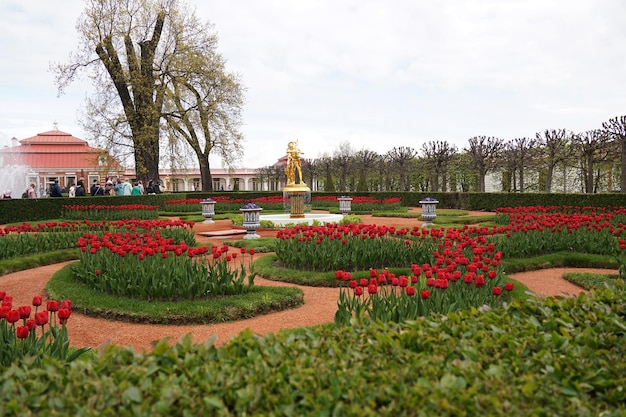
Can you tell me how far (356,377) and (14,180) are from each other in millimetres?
45826

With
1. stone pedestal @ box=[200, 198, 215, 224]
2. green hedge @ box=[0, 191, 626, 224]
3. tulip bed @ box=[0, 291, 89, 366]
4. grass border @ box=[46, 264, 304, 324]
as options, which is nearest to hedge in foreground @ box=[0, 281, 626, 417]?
tulip bed @ box=[0, 291, 89, 366]

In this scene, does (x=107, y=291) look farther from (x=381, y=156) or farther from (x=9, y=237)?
(x=381, y=156)

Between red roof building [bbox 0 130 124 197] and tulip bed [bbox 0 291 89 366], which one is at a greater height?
red roof building [bbox 0 130 124 197]

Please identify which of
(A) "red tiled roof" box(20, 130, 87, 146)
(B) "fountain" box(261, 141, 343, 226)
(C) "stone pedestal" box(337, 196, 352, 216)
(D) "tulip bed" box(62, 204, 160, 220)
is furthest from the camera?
(A) "red tiled roof" box(20, 130, 87, 146)

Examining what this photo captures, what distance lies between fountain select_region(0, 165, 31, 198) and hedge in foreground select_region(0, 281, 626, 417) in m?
42.2

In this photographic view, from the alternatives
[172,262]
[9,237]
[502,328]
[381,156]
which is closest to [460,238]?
[172,262]

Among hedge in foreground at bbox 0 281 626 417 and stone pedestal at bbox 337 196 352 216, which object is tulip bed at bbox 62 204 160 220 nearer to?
stone pedestal at bbox 337 196 352 216

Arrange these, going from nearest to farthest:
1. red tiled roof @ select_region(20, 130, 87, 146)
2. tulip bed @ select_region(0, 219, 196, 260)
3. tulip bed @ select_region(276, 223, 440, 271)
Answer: tulip bed @ select_region(276, 223, 440, 271)
tulip bed @ select_region(0, 219, 196, 260)
red tiled roof @ select_region(20, 130, 87, 146)

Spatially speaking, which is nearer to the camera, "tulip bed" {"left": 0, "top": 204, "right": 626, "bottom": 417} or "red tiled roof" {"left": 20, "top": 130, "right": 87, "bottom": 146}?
"tulip bed" {"left": 0, "top": 204, "right": 626, "bottom": 417}

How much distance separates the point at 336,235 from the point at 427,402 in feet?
21.5

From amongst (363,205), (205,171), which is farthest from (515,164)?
(205,171)

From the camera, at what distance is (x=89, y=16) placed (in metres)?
26.0

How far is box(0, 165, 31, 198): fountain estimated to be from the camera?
3921 centimetres

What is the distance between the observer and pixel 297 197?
18.9m
